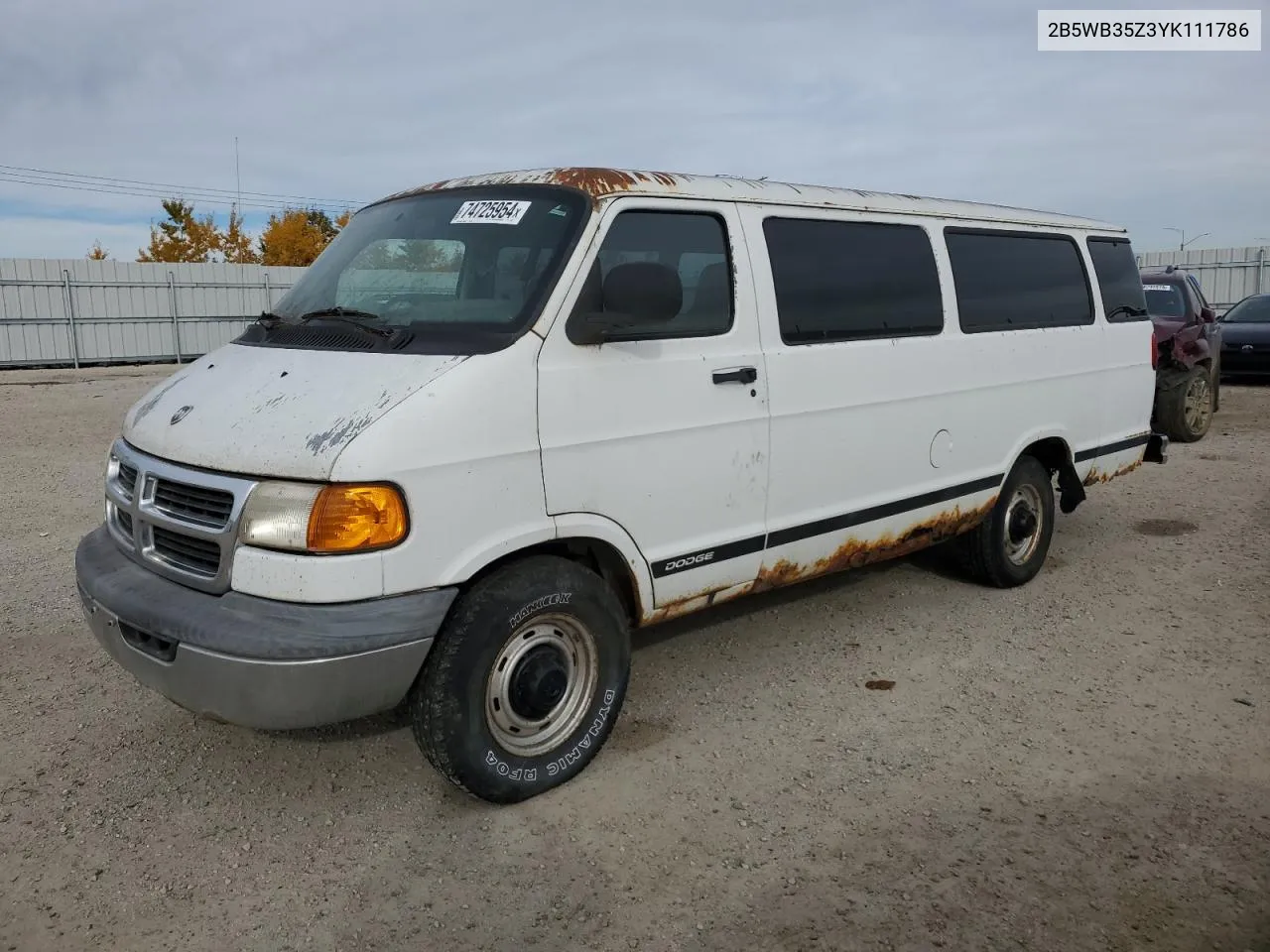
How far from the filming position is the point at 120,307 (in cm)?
2359

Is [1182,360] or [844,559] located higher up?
[1182,360]

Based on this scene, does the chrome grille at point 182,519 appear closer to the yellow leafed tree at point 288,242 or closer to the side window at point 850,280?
the side window at point 850,280

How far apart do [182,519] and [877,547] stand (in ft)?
10.2

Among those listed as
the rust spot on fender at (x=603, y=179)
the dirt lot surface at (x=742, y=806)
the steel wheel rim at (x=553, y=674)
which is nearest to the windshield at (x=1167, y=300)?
the dirt lot surface at (x=742, y=806)

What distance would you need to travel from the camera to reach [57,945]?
2.87 m

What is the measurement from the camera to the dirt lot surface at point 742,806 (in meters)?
2.96

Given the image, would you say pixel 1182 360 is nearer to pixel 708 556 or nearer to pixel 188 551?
pixel 708 556

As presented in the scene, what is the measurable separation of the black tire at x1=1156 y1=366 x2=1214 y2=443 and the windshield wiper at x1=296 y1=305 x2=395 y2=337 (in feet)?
32.9

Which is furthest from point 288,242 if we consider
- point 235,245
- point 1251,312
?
point 1251,312

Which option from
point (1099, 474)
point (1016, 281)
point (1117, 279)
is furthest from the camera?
point (1117, 279)

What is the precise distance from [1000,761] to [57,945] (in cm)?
320

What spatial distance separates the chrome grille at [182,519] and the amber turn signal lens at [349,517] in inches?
11.0

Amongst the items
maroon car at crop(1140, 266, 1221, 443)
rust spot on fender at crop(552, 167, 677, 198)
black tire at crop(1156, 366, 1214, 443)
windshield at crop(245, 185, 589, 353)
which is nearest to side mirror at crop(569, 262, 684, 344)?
windshield at crop(245, 185, 589, 353)

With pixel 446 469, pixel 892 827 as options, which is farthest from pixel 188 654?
pixel 892 827
